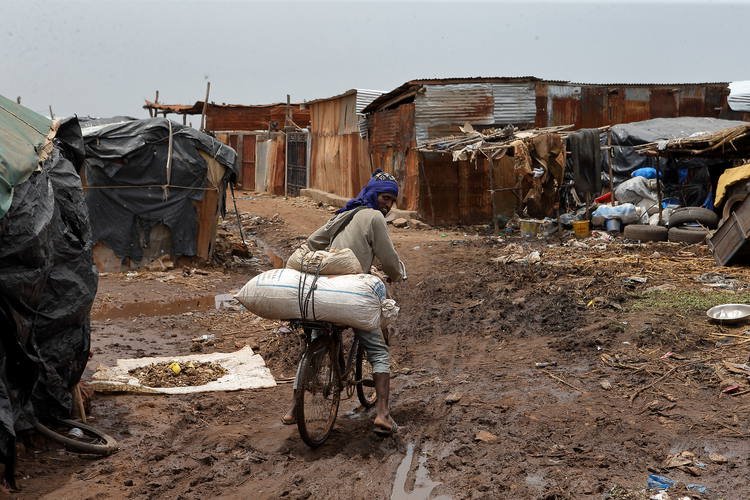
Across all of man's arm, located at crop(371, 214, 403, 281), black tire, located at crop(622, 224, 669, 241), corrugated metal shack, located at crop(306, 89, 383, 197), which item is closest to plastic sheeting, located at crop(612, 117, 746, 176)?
black tire, located at crop(622, 224, 669, 241)

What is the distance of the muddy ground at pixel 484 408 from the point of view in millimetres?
4457

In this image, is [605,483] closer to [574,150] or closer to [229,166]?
[229,166]

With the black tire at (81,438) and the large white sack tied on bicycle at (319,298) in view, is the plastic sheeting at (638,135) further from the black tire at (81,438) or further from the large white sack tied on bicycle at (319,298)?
the black tire at (81,438)

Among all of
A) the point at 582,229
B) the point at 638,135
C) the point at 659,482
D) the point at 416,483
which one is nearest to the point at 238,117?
the point at 638,135

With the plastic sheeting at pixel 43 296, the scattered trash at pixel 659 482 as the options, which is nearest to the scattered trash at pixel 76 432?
the plastic sheeting at pixel 43 296

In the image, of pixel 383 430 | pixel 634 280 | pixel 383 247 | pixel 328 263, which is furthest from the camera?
pixel 634 280

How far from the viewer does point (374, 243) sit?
16.9 ft

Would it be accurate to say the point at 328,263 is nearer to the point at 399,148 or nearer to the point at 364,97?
the point at 399,148

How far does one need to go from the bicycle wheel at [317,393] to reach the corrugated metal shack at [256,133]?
86.7 feet

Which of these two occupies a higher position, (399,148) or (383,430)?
(399,148)

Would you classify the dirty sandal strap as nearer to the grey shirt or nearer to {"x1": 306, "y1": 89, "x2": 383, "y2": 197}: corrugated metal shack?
the grey shirt

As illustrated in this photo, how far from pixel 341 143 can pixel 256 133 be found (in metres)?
8.79

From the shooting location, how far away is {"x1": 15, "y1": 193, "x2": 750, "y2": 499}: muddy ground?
4457mm

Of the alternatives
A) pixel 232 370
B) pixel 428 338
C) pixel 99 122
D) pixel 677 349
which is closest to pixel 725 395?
pixel 677 349
